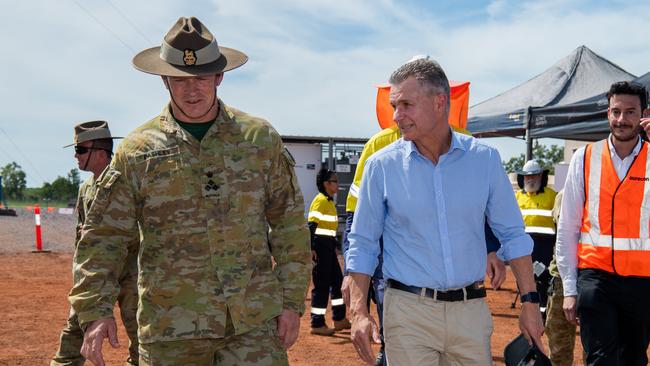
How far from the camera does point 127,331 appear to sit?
5402mm

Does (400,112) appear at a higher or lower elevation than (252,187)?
higher

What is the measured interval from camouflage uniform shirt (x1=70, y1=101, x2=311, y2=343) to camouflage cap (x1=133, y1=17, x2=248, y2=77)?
240 millimetres

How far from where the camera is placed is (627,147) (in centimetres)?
450

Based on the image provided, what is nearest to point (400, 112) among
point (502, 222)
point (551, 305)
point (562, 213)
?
point (502, 222)

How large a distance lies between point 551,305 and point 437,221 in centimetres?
315

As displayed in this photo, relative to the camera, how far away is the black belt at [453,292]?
10.6ft

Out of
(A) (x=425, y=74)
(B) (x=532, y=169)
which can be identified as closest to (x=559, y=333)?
(A) (x=425, y=74)

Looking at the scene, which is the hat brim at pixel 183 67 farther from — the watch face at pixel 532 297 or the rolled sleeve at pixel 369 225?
the watch face at pixel 532 297

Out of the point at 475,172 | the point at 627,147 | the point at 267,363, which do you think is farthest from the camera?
the point at 627,147

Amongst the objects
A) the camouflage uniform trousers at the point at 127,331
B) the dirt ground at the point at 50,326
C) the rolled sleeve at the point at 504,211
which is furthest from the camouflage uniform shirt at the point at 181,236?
the dirt ground at the point at 50,326

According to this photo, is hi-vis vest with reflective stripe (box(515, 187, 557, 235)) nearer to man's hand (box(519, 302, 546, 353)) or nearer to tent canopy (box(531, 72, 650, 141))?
tent canopy (box(531, 72, 650, 141))

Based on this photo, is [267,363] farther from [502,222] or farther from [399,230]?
[502,222]

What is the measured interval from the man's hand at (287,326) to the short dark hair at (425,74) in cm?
117

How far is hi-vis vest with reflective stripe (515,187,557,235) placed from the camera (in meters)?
9.94
